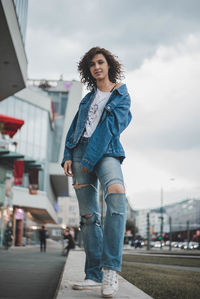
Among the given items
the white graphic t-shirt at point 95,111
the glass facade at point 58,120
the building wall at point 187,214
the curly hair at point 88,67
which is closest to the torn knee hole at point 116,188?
the white graphic t-shirt at point 95,111

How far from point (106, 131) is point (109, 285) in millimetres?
1104

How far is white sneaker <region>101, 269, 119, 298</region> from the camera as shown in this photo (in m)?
2.31

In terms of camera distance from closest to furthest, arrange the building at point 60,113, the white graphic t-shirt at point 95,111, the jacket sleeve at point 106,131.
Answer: the jacket sleeve at point 106,131, the white graphic t-shirt at point 95,111, the building at point 60,113

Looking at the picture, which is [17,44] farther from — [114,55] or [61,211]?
[61,211]

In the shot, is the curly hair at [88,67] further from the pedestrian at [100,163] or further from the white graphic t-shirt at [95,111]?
the white graphic t-shirt at [95,111]

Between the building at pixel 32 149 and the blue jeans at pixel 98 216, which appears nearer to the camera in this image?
the blue jeans at pixel 98 216

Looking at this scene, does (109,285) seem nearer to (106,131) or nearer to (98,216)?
(98,216)

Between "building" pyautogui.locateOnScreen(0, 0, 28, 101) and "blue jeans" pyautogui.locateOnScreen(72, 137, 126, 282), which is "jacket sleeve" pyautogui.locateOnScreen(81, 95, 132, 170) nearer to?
"blue jeans" pyautogui.locateOnScreen(72, 137, 126, 282)

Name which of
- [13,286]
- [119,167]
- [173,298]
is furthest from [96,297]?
[13,286]

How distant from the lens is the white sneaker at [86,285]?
2615mm

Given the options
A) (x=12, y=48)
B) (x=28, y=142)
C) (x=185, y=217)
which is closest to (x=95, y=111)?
(x=12, y=48)

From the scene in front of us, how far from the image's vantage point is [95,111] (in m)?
3.11

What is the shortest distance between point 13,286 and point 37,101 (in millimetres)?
39444

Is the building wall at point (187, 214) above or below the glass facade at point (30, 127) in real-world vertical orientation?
below
